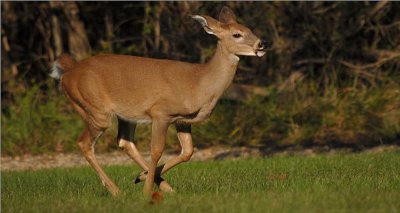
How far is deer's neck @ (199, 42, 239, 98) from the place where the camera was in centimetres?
886

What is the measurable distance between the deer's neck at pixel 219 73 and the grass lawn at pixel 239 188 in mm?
916

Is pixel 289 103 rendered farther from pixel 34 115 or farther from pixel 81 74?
pixel 81 74

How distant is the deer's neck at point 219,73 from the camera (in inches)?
349

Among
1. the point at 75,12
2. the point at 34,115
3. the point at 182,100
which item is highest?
the point at 182,100

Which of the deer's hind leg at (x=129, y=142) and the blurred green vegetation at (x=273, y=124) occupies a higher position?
the deer's hind leg at (x=129, y=142)

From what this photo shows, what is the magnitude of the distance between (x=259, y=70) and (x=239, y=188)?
858 centimetres

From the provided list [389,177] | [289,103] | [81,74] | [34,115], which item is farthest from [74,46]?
[389,177]

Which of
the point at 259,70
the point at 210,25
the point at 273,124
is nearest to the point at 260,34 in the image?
the point at 259,70

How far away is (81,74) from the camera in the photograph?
9227mm

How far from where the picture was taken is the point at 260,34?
16.0 metres

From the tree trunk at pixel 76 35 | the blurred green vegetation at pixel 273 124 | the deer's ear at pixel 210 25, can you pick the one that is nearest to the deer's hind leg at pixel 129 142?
the deer's ear at pixel 210 25

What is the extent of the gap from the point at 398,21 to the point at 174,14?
13.1 feet

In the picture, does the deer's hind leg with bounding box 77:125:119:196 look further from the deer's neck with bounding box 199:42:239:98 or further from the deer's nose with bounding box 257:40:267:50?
the deer's nose with bounding box 257:40:267:50

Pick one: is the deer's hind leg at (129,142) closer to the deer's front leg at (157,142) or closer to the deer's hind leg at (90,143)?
the deer's hind leg at (90,143)
